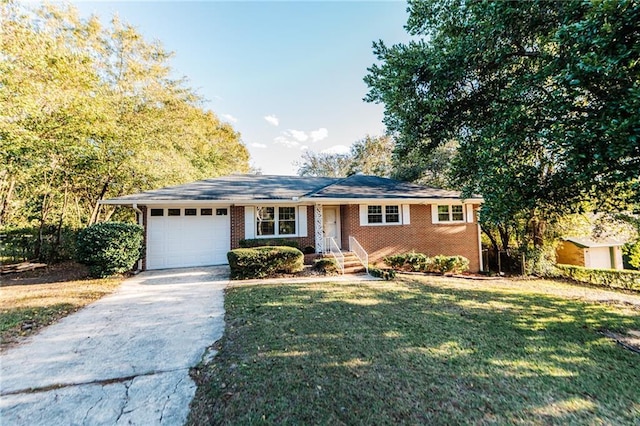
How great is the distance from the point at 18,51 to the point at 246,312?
1051 cm

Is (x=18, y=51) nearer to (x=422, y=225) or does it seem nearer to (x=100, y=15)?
(x=100, y=15)

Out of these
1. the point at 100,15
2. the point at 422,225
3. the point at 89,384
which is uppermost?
the point at 100,15

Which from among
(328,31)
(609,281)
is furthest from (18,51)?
(609,281)

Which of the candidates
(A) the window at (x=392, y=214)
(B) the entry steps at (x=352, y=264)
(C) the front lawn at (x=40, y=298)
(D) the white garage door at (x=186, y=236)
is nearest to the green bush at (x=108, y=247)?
(C) the front lawn at (x=40, y=298)

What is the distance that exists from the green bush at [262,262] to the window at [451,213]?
23.8 ft

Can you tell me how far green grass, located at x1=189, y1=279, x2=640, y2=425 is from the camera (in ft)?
8.46

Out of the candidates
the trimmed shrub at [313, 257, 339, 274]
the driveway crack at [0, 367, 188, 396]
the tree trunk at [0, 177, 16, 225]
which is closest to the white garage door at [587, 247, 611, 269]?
the trimmed shrub at [313, 257, 339, 274]

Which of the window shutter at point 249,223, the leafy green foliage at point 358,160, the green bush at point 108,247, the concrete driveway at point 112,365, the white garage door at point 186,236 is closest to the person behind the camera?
the concrete driveway at point 112,365

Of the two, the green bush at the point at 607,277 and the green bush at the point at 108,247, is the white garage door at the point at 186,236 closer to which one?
the green bush at the point at 108,247

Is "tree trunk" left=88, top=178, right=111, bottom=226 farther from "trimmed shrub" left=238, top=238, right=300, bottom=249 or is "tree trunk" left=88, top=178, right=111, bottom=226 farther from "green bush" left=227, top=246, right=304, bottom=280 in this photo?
"green bush" left=227, top=246, right=304, bottom=280

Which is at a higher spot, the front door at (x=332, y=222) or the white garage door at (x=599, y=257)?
the front door at (x=332, y=222)

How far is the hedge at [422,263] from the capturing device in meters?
10.6

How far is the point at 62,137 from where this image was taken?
29.8ft

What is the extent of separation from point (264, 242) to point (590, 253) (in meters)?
19.8
